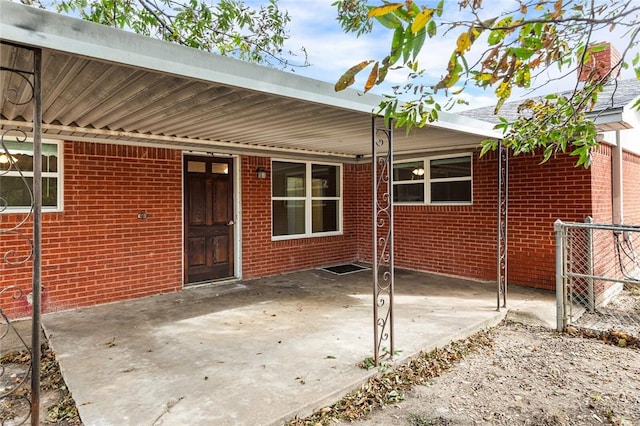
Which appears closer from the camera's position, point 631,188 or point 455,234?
point 455,234

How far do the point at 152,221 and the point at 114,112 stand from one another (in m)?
2.29

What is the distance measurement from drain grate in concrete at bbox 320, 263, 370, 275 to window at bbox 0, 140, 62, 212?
4789 millimetres

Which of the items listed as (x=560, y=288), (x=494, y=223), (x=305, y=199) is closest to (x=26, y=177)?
(x=305, y=199)

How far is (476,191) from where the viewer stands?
6691mm

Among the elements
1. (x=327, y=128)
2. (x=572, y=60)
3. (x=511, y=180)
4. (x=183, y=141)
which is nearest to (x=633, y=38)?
(x=572, y=60)

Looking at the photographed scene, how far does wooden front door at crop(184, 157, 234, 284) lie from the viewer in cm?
625

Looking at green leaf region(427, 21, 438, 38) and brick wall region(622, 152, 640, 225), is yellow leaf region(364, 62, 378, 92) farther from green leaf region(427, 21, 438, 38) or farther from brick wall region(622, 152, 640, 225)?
brick wall region(622, 152, 640, 225)

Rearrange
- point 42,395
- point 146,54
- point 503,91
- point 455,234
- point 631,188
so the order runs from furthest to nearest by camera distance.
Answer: point 631,188 → point 455,234 → point 42,395 → point 503,91 → point 146,54

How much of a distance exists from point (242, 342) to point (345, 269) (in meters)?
4.17

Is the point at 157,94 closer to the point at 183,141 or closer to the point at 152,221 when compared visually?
the point at 183,141

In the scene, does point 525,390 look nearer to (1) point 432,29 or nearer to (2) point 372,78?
(2) point 372,78

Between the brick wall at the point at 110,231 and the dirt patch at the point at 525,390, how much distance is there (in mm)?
4064

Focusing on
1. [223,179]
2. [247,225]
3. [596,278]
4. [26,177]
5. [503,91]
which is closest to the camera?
[503,91]

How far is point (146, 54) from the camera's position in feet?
7.17
